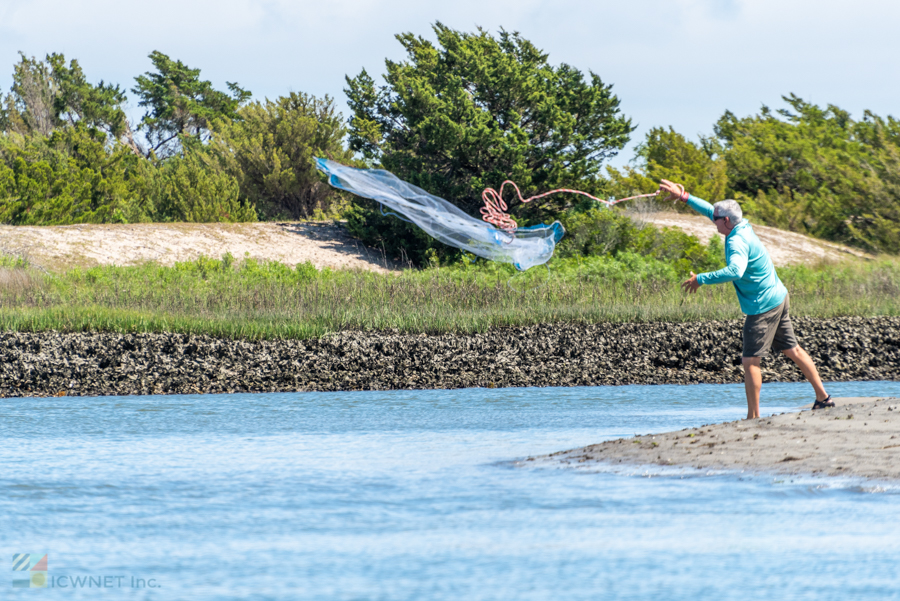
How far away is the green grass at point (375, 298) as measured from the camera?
46.2 feet

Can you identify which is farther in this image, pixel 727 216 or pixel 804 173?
pixel 804 173

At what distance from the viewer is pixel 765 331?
7.53 metres

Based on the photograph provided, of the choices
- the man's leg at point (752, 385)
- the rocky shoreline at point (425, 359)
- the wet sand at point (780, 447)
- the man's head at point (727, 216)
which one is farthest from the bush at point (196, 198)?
the wet sand at point (780, 447)

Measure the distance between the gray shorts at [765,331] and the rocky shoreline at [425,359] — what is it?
18.6ft

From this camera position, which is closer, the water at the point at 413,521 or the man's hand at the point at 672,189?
the water at the point at 413,521

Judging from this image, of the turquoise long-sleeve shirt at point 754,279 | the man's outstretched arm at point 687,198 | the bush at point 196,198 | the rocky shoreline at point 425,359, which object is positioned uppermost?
the bush at point 196,198

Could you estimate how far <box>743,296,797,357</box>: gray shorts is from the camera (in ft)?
24.7

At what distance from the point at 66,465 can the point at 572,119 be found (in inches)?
885

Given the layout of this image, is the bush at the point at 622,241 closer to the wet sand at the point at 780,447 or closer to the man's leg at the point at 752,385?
the man's leg at the point at 752,385

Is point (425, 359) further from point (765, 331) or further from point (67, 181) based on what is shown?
point (67, 181)

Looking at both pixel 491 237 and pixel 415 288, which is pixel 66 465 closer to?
pixel 491 237

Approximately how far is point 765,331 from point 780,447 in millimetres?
1496

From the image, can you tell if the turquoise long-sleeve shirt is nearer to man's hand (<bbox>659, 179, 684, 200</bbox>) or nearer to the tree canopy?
man's hand (<bbox>659, 179, 684, 200</bbox>)

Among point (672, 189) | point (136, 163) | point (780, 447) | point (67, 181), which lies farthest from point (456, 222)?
point (136, 163)
